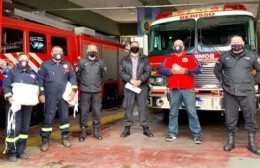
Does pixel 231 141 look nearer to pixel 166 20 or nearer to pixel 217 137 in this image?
pixel 217 137

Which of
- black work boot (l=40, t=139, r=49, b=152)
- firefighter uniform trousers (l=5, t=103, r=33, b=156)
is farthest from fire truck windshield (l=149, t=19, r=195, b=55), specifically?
firefighter uniform trousers (l=5, t=103, r=33, b=156)

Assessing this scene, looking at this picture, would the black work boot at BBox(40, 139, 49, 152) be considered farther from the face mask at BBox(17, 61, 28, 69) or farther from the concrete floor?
the face mask at BBox(17, 61, 28, 69)

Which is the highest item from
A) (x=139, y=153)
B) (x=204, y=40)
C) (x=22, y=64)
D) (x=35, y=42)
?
(x=35, y=42)

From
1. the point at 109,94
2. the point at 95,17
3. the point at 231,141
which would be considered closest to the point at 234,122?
the point at 231,141

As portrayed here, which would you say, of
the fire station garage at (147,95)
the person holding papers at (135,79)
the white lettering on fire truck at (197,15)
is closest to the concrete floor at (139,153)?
the fire station garage at (147,95)

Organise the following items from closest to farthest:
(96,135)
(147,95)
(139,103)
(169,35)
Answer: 1. (96,135)
2. (139,103)
3. (147,95)
4. (169,35)

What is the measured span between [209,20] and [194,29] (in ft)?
1.17

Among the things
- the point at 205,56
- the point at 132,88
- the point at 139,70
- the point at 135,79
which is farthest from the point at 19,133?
the point at 205,56

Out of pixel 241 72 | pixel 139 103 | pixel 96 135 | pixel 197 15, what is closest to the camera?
pixel 241 72

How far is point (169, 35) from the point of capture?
810cm

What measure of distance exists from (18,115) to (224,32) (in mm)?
4367

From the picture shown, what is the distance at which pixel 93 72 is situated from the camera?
7113 mm

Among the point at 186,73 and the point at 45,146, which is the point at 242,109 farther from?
the point at 45,146

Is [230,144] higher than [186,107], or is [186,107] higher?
[186,107]
